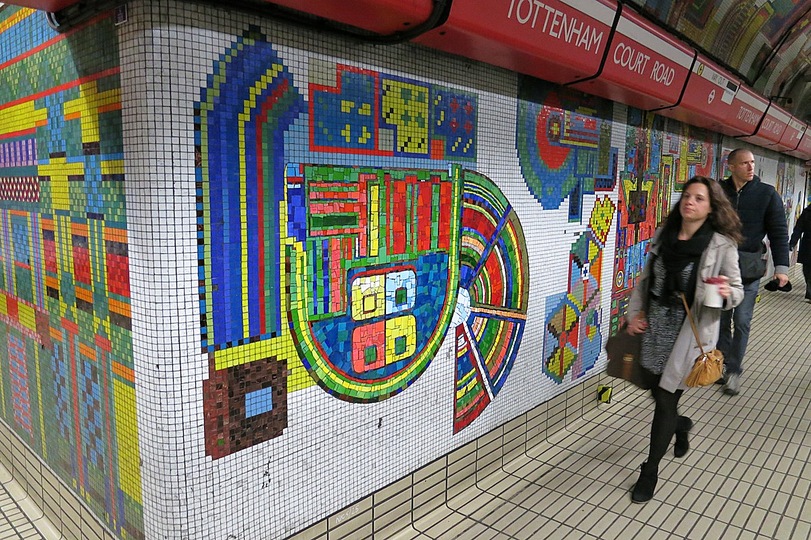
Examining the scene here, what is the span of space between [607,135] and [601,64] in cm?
94

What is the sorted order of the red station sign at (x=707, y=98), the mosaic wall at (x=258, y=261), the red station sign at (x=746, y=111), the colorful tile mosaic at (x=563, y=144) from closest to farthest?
the mosaic wall at (x=258, y=261) → the colorful tile mosaic at (x=563, y=144) → the red station sign at (x=707, y=98) → the red station sign at (x=746, y=111)

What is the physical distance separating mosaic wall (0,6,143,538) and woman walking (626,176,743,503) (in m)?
2.31

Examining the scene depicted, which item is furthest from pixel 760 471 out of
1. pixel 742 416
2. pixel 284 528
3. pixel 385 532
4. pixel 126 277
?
pixel 126 277

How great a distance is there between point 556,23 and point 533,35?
183 mm

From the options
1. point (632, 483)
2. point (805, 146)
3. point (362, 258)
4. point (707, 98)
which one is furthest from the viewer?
point (805, 146)

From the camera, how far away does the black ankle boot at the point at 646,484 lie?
9.25ft

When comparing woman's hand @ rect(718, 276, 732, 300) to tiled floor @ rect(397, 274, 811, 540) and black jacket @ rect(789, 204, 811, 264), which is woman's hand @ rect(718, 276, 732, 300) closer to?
tiled floor @ rect(397, 274, 811, 540)

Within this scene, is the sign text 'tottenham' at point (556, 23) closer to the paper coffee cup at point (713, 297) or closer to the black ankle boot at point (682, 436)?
the paper coffee cup at point (713, 297)

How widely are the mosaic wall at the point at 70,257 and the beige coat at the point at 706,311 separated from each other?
2320 millimetres

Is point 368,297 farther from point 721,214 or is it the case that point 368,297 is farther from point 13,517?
point 13,517

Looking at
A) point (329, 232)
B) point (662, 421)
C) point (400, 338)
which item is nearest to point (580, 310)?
point (662, 421)

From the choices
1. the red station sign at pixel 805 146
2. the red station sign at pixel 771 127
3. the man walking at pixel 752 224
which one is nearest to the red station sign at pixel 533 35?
the man walking at pixel 752 224

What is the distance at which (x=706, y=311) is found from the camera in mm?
2623

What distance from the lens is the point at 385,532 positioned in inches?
97.3
